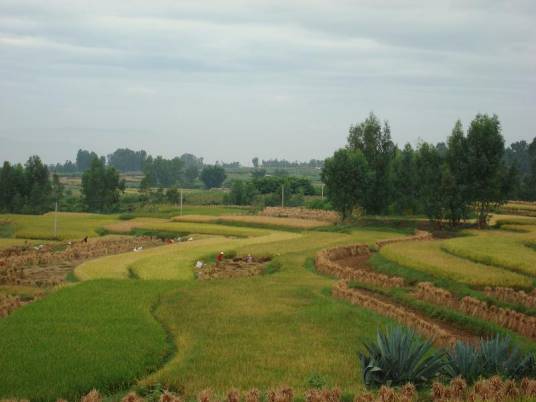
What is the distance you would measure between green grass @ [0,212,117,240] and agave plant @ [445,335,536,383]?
39.2 metres

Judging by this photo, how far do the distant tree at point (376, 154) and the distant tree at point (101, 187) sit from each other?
37302 millimetres

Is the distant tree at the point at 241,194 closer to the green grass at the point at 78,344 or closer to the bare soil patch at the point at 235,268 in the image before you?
the bare soil patch at the point at 235,268

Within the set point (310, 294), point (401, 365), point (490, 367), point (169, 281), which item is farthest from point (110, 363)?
point (169, 281)

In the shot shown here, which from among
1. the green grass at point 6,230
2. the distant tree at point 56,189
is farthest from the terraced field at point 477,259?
the distant tree at point 56,189

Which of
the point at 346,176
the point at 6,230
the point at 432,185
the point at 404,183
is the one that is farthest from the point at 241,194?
the point at 432,185

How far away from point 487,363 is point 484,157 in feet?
128

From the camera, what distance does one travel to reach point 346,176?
55.1 m

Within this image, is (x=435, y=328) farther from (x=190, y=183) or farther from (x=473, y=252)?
(x=190, y=183)

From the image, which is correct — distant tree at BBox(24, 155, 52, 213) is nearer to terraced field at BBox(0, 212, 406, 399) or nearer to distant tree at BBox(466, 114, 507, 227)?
distant tree at BBox(466, 114, 507, 227)

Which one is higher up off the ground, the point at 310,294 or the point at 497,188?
the point at 497,188

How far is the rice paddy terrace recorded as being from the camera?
40.5 ft

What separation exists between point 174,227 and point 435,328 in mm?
37496

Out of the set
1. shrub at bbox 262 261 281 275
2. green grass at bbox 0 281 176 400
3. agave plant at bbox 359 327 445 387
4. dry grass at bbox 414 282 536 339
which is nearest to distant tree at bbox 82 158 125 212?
shrub at bbox 262 261 281 275

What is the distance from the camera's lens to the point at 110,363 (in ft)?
42.4
